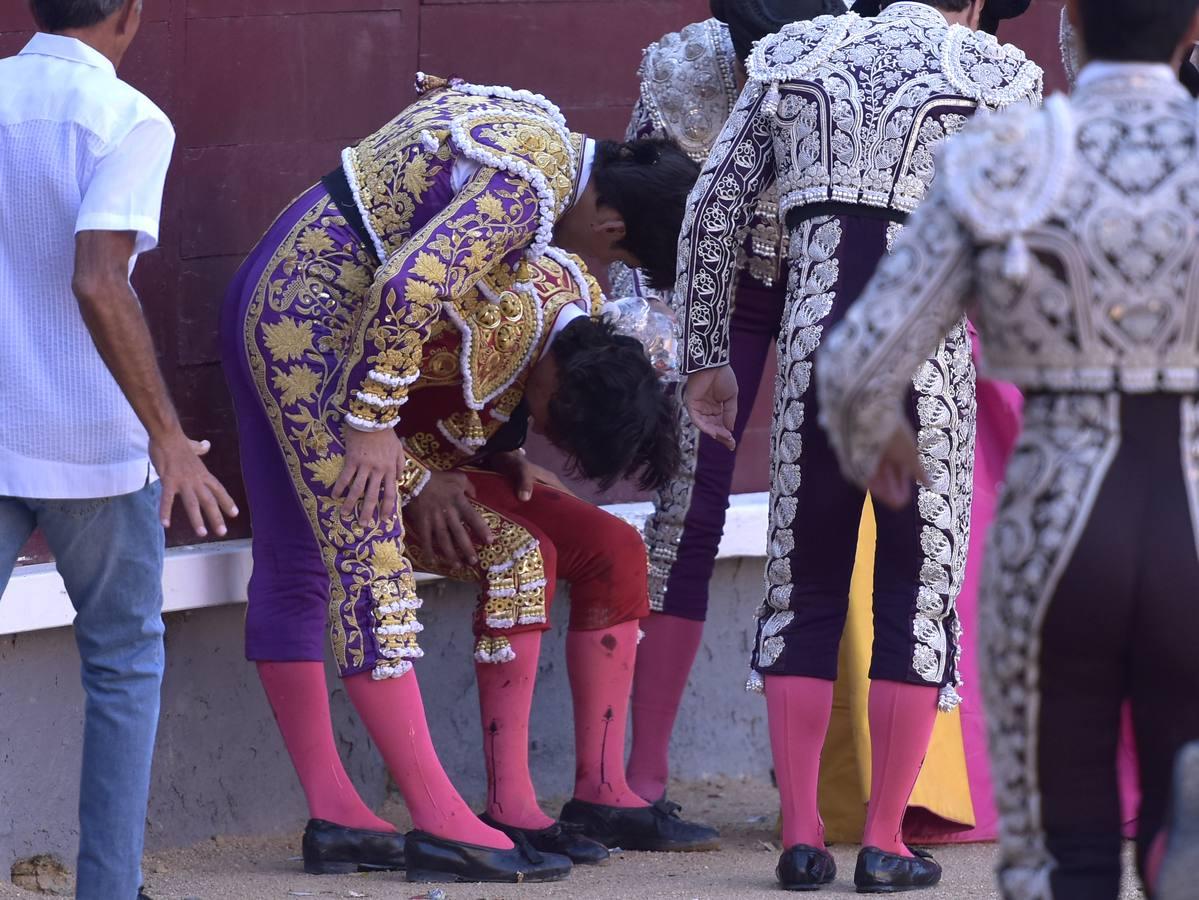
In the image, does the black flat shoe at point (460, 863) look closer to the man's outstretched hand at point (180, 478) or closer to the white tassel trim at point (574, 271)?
the man's outstretched hand at point (180, 478)

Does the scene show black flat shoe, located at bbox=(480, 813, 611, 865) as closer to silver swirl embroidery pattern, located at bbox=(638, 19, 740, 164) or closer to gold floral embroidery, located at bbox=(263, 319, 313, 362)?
gold floral embroidery, located at bbox=(263, 319, 313, 362)

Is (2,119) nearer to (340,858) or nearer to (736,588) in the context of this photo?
(340,858)

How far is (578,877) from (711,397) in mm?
1032

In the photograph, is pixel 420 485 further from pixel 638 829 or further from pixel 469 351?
pixel 638 829

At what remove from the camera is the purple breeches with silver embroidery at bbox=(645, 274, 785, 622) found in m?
4.78

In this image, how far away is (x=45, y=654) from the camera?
4457mm

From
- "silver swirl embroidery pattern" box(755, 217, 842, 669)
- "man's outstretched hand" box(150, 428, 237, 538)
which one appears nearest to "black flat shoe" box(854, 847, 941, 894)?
"silver swirl embroidery pattern" box(755, 217, 842, 669)

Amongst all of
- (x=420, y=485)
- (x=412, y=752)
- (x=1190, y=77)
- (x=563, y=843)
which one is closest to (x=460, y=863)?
(x=412, y=752)

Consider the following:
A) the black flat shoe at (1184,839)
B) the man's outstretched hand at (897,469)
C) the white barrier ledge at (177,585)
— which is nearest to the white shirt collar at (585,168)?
the white barrier ledge at (177,585)

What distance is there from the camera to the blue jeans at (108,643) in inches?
138

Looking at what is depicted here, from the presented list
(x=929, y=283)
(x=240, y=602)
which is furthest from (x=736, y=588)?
(x=929, y=283)

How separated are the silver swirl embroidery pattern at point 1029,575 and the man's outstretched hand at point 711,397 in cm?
163

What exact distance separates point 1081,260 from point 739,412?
7.43 ft

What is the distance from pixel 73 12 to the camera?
3508 mm
